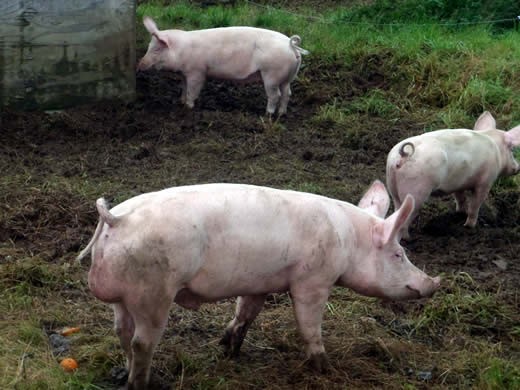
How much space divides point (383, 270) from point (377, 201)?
1.53 ft

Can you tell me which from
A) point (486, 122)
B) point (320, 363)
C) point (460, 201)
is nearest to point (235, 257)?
point (320, 363)

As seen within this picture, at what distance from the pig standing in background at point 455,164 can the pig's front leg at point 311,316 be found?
188 cm

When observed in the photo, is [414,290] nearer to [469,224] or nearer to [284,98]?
[469,224]

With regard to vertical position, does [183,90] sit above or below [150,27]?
below

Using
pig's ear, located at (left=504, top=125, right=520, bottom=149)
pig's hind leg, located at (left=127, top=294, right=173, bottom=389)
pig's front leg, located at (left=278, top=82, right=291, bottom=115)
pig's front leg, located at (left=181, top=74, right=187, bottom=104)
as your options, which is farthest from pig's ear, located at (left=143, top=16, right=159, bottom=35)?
pig's hind leg, located at (left=127, top=294, right=173, bottom=389)

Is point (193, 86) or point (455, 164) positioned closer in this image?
point (455, 164)

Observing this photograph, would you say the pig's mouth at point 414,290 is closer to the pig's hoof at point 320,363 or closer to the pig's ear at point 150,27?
the pig's hoof at point 320,363

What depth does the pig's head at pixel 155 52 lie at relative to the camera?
356 inches

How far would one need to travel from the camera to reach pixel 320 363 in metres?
4.26

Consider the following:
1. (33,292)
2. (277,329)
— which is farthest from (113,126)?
(277,329)

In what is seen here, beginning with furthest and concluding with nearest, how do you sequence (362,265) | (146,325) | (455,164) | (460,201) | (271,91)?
(271,91) < (460,201) < (455,164) < (362,265) < (146,325)

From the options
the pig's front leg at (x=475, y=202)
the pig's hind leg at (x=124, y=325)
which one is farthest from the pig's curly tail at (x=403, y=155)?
the pig's hind leg at (x=124, y=325)

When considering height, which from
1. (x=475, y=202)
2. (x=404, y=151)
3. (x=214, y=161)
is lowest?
(x=214, y=161)

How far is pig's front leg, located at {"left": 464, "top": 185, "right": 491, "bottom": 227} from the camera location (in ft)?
20.9
